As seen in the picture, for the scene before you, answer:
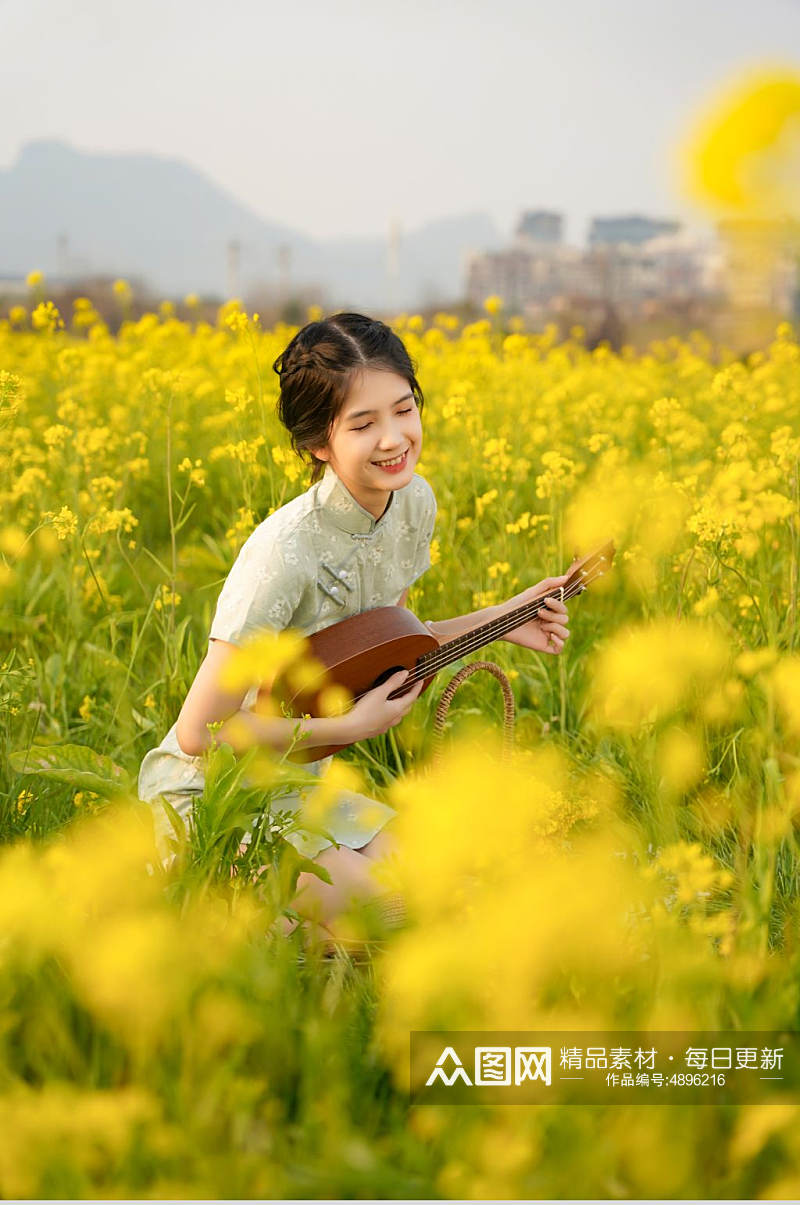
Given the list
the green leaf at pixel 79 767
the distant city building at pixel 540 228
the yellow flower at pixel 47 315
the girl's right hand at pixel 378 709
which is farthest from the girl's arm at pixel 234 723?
the distant city building at pixel 540 228

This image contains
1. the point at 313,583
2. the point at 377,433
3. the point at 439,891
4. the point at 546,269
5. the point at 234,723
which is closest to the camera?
the point at 439,891

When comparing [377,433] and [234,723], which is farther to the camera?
[377,433]

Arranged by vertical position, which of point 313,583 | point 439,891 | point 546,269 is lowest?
point 439,891

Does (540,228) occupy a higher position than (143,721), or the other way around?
(540,228)

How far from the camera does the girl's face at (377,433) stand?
75.0 inches

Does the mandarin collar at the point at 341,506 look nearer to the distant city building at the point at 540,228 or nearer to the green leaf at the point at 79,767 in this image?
the green leaf at the point at 79,767

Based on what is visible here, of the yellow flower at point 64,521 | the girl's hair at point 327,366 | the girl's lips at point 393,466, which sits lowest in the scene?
the yellow flower at point 64,521

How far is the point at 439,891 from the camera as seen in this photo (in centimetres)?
132

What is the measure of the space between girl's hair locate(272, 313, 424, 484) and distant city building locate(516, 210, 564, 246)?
1861 inches

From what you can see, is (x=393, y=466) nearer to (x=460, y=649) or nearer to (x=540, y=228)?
(x=460, y=649)

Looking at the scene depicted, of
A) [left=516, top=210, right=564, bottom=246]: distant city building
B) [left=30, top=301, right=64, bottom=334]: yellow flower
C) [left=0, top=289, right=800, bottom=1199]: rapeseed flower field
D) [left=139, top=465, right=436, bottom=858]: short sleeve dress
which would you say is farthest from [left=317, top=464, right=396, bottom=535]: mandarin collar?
[left=516, top=210, right=564, bottom=246]: distant city building

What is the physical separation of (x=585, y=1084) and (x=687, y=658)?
2.68 feet

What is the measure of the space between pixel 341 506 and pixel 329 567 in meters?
0.12

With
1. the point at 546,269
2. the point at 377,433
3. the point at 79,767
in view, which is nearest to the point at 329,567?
the point at 377,433
